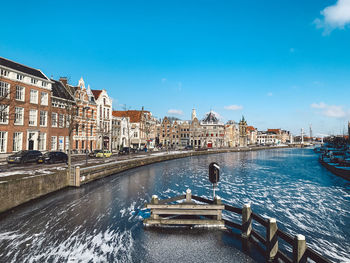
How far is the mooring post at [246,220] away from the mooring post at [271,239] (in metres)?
1.53

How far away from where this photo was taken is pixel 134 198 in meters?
20.4

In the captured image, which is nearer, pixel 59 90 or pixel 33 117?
pixel 33 117

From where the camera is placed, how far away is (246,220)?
10.5 metres

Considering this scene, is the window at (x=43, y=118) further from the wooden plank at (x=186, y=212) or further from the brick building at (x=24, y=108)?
the wooden plank at (x=186, y=212)

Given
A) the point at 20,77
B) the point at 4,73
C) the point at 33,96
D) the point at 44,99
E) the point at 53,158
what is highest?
the point at 20,77

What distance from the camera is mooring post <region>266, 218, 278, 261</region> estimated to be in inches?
332

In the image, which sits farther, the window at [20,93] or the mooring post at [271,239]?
the window at [20,93]

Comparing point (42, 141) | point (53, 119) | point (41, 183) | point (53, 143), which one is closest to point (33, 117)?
point (53, 119)

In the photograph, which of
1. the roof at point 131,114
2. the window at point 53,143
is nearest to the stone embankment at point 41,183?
the window at point 53,143

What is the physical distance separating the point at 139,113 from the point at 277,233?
84.8m

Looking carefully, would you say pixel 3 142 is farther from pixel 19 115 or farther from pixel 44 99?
pixel 44 99

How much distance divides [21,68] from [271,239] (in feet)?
157

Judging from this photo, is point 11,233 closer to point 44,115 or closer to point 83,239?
point 83,239

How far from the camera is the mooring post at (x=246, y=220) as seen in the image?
10.3 m
